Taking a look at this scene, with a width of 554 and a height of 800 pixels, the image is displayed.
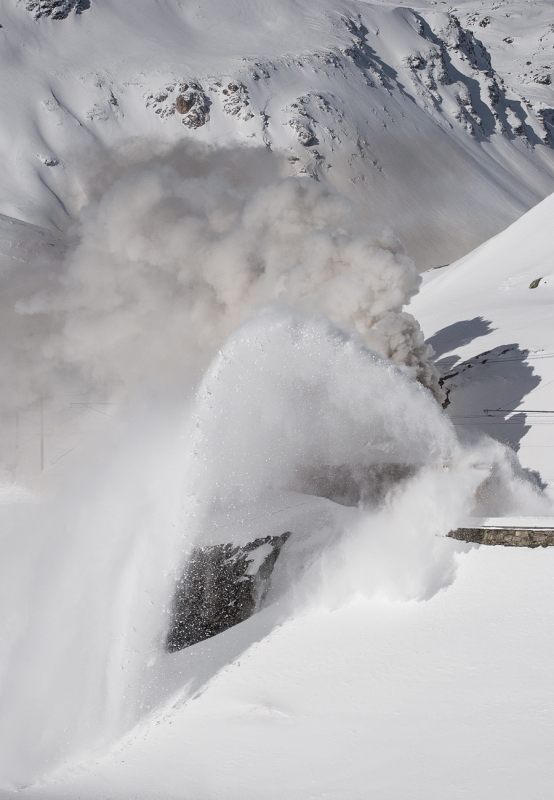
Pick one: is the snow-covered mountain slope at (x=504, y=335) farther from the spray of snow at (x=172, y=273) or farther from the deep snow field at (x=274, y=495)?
the spray of snow at (x=172, y=273)

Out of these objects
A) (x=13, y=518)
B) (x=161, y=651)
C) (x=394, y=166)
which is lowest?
(x=13, y=518)

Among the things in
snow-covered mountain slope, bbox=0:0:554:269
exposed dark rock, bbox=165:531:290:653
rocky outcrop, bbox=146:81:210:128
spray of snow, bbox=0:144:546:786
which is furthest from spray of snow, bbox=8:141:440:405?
rocky outcrop, bbox=146:81:210:128

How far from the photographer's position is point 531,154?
16650cm

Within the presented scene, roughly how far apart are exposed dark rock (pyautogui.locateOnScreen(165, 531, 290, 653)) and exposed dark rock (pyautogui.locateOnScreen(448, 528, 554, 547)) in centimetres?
504

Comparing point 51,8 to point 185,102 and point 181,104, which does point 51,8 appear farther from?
point 185,102

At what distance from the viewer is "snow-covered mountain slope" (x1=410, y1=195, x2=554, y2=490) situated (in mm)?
28516

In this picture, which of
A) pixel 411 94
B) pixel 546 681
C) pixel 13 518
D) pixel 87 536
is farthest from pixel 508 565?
pixel 411 94

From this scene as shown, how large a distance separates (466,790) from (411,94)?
158 meters

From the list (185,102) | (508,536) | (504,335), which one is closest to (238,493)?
(508,536)

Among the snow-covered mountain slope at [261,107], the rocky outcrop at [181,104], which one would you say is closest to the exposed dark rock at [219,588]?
the snow-covered mountain slope at [261,107]

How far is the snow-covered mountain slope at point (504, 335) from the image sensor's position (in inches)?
1123

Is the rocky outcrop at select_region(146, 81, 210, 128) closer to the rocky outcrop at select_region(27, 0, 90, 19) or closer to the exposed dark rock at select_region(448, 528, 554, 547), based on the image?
the rocky outcrop at select_region(27, 0, 90, 19)

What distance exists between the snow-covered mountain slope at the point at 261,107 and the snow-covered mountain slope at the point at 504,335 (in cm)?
5913

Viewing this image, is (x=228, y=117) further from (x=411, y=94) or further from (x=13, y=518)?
(x=13, y=518)
